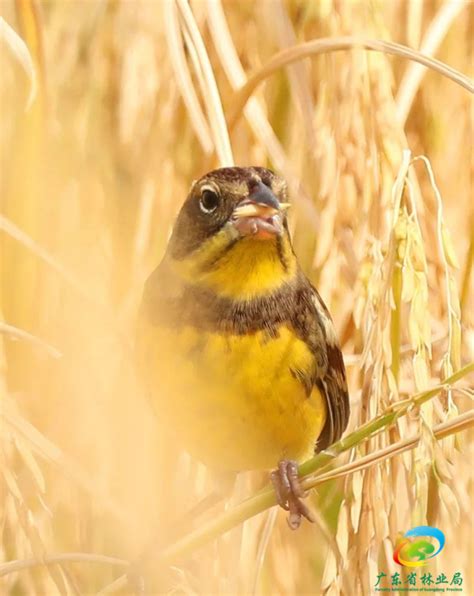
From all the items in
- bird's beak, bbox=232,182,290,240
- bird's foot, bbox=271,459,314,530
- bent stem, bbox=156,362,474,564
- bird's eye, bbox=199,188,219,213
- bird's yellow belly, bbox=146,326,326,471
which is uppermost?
bird's eye, bbox=199,188,219,213

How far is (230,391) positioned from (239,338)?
78 millimetres

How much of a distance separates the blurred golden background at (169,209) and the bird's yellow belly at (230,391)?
0.05m

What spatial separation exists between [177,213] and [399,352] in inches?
17.4

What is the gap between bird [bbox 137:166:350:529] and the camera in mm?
1225

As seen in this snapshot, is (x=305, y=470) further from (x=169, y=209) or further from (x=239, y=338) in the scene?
(x=169, y=209)

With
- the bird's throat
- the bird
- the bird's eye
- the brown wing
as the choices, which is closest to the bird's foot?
the bird

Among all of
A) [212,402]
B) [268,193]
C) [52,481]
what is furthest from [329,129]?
[52,481]

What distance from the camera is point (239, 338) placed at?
49.3 inches

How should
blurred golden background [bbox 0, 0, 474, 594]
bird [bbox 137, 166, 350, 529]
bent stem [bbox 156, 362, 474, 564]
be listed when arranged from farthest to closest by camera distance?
bird [bbox 137, 166, 350, 529]
blurred golden background [bbox 0, 0, 474, 594]
bent stem [bbox 156, 362, 474, 564]

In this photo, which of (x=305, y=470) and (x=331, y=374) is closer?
(x=305, y=470)

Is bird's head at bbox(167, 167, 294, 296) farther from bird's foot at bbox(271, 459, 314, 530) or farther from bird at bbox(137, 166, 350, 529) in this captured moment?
bird's foot at bbox(271, 459, 314, 530)

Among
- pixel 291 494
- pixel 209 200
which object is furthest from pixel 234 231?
pixel 291 494

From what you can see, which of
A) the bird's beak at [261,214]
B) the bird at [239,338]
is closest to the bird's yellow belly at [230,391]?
the bird at [239,338]

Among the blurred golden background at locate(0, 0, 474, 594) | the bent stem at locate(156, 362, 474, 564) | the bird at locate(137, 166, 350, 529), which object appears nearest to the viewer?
the bent stem at locate(156, 362, 474, 564)
